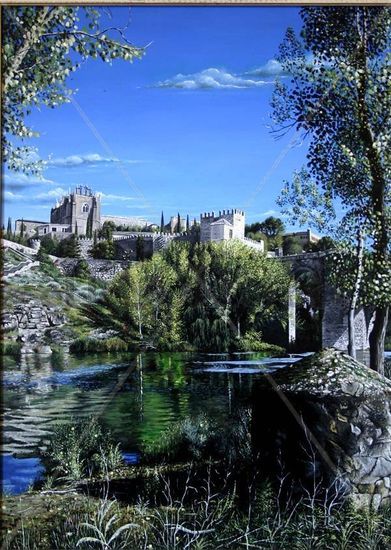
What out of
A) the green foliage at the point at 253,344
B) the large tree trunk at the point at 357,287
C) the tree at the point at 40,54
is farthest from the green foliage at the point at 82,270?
the large tree trunk at the point at 357,287

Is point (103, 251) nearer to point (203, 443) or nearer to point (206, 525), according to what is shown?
point (203, 443)

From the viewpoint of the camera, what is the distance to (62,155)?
3.73 metres

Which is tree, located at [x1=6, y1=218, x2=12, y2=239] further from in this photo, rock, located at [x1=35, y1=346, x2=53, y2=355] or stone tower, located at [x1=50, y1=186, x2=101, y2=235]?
rock, located at [x1=35, y1=346, x2=53, y2=355]

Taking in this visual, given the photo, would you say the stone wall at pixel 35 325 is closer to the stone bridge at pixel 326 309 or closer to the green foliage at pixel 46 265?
the green foliage at pixel 46 265

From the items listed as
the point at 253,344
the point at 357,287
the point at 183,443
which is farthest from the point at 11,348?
the point at 357,287

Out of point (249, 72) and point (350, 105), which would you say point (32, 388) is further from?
point (350, 105)

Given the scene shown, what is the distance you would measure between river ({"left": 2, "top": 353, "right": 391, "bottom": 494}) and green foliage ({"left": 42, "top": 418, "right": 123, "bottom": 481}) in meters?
0.05

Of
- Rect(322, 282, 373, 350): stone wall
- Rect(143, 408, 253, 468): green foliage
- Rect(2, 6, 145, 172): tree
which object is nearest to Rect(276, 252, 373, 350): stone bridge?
Rect(322, 282, 373, 350): stone wall

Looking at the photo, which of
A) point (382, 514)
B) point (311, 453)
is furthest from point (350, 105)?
point (382, 514)

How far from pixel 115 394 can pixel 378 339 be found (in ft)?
5.12

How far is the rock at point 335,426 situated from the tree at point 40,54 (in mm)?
1953

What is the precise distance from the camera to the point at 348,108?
12.3ft

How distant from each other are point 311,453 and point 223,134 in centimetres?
189

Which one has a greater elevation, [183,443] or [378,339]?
[378,339]
